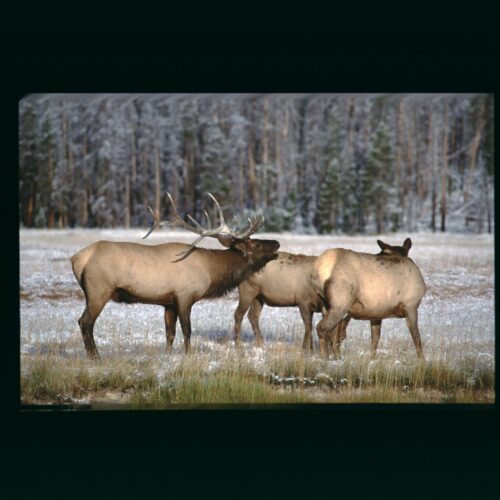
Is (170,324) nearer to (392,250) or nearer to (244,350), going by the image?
(244,350)

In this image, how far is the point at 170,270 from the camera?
8969mm

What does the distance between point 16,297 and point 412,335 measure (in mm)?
3633

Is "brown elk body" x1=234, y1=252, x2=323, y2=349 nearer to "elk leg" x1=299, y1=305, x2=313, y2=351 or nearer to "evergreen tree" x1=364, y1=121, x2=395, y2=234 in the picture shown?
"elk leg" x1=299, y1=305, x2=313, y2=351

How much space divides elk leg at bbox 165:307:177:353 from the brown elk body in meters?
0.60

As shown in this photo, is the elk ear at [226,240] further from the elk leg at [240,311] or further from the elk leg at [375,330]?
the elk leg at [375,330]

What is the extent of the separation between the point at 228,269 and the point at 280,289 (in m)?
0.57

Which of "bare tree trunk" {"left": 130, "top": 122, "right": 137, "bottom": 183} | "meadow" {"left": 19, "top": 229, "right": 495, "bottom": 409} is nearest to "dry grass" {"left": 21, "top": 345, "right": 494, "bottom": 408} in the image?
"meadow" {"left": 19, "top": 229, "right": 495, "bottom": 409}

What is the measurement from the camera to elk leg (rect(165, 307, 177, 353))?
9039 millimetres

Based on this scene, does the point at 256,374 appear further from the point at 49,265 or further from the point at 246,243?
the point at 49,265

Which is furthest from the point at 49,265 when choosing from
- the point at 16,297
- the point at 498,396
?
the point at 498,396

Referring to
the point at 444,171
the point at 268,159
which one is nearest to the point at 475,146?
the point at 444,171

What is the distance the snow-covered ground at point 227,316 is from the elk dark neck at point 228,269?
0.22 meters

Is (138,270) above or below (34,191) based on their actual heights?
below

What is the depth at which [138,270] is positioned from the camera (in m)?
8.85
